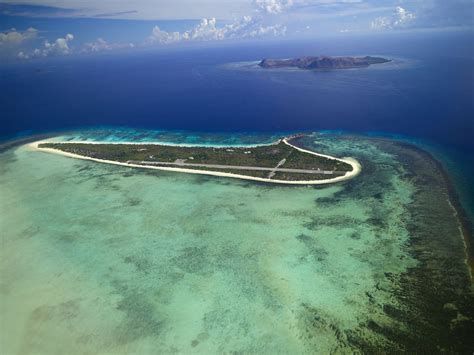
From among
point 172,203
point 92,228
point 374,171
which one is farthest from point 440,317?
point 92,228

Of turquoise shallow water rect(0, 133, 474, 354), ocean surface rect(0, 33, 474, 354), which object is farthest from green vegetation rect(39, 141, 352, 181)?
turquoise shallow water rect(0, 133, 474, 354)

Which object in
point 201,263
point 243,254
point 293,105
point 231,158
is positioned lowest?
point 201,263

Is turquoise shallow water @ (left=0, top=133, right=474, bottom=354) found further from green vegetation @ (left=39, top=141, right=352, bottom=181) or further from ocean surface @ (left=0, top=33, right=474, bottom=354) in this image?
green vegetation @ (left=39, top=141, right=352, bottom=181)

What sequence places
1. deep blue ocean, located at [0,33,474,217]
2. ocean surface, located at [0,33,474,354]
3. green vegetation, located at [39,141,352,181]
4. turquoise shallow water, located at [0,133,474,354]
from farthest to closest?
deep blue ocean, located at [0,33,474,217] → green vegetation, located at [39,141,352,181] → turquoise shallow water, located at [0,133,474,354] → ocean surface, located at [0,33,474,354]

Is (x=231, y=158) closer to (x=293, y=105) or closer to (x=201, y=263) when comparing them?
(x=201, y=263)

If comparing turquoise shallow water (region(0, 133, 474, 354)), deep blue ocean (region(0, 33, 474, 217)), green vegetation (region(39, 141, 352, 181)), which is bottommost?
turquoise shallow water (region(0, 133, 474, 354))

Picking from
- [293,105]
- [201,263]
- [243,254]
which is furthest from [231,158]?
[293,105]

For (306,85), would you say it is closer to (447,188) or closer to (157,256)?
(447,188)
